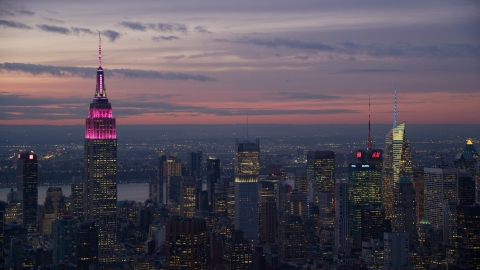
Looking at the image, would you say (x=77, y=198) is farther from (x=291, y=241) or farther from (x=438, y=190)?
(x=438, y=190)

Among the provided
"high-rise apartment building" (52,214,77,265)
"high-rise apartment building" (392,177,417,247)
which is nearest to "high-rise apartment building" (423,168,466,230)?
"high-rise apartment building" (392,177,417,247)

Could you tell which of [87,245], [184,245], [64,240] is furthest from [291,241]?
[184,245]

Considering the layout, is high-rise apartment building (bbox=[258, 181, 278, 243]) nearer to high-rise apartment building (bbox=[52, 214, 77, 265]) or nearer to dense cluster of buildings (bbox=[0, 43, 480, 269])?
dense cluster of buildings (bbox=[0, 43, 480, 269])

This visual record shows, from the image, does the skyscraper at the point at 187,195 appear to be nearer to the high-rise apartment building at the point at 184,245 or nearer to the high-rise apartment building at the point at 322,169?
the high-rise apartment building at the point at 322,169

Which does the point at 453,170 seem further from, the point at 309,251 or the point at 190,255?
the point at 190,255

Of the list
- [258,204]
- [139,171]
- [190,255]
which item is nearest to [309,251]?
[258,204]

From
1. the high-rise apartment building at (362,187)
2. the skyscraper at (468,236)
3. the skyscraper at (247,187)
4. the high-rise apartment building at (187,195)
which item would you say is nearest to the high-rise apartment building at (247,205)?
the skyscraper at (247,187)
